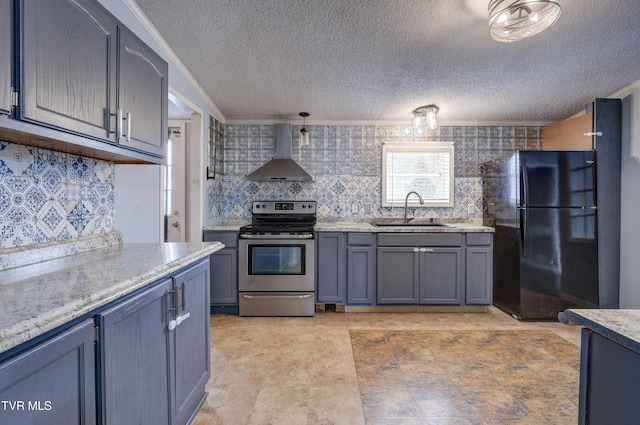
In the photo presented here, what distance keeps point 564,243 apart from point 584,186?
0.58 meters

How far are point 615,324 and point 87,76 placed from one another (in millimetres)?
1865

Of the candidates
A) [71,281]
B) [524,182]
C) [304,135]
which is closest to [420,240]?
[524,182]

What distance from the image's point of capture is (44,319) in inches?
27.3

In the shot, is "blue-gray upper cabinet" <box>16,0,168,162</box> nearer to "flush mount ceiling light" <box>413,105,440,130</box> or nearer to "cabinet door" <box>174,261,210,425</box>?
"cabinet door" <box>174,261,210,425</box>

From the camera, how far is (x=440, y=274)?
3.24m

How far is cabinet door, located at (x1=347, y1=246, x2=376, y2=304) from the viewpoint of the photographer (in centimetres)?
325

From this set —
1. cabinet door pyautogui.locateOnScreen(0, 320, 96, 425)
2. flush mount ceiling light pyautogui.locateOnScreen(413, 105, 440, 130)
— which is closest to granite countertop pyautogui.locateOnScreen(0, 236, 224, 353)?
cabinet door pyautogui.locateOnScreen(0, 320, 96, 425)

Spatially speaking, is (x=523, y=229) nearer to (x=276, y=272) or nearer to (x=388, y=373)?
(x=388, y=373)

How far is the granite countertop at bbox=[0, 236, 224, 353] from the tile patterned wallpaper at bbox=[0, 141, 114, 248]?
94 mm

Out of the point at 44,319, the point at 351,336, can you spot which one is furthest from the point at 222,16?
the point at 351,336

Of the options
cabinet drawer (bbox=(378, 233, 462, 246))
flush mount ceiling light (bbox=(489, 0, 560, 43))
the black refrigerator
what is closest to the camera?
flush mount ceiling light (bbox=(489, 0, 560, 43))

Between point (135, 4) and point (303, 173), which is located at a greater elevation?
point (135, 4)

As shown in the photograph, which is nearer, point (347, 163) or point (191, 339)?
point (191, 339)

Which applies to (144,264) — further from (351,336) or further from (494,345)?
(494,345)
